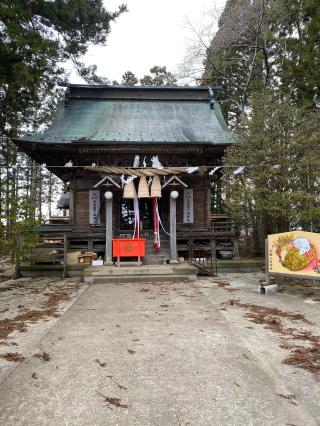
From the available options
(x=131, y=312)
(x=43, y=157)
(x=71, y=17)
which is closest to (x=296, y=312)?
(x=131, y=312)

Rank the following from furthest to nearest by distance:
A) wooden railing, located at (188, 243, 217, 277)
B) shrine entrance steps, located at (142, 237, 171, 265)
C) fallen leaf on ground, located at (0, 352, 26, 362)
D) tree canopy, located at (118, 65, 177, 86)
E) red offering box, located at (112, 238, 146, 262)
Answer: tree canopy, located at (118, 65, 177, 86), shrine entrance steps, located at (142, 237, 171, 265), red offering box, located at (112, 238, 146, 262), wooden railing, located at (188, 243, 217, 277), fallen leaf on ground, located at (0, 352, 26, 362)

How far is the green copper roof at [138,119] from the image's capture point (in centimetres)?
1378

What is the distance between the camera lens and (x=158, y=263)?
477 inches

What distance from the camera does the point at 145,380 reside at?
126 inches

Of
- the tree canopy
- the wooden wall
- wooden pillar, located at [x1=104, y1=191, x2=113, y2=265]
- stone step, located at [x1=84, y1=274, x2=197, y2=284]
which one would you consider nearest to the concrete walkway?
stone step, located at [x1=84, y1=274, x2=197, y2=284]

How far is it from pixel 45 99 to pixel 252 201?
811 inches

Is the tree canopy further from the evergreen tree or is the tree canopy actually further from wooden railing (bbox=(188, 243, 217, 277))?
wooden railing (bbox=(188, 243, 217, 277))

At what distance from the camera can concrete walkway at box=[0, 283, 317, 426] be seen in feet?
8.55

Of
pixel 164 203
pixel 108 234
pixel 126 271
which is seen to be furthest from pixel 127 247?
pixel 164 203

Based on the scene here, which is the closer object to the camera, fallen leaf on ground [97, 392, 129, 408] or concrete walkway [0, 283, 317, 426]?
concrete walkway [0, 283, 317, 426]

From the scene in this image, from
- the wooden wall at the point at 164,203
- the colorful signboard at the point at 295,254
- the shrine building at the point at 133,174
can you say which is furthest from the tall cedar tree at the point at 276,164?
the wooden wall at the point at 164,203

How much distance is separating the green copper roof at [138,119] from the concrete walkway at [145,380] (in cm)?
925

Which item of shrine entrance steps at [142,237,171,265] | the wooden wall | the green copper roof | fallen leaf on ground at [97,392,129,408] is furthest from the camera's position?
the wooden wall

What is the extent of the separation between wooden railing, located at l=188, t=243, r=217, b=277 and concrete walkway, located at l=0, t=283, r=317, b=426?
219 inches
